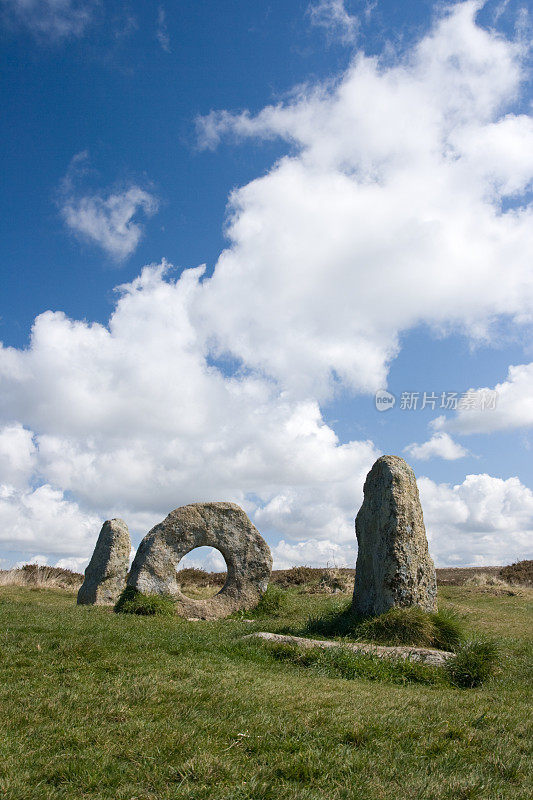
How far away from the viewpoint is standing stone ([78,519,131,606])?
714 inches

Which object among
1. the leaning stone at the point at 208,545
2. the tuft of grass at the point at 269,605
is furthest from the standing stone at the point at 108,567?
the tuft of grass at the point at 269,605

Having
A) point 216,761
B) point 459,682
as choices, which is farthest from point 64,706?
point 459,682

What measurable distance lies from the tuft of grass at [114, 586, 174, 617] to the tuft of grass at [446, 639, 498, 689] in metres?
8.08

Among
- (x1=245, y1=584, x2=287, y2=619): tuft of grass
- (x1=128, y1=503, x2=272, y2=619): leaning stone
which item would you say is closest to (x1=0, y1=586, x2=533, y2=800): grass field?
(x1=128, y1=503, x2=272, y2=619): leaning stone

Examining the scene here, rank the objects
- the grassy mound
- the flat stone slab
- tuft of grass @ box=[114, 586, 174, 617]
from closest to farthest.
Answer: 1. the grassy mound
2. the flat stone slab
3. tuft of grass @ box=[114, 586, 174, 617]

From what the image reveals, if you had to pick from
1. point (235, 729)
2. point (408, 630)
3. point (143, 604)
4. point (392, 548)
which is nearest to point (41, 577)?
point (143, 604)

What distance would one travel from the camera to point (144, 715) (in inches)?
221

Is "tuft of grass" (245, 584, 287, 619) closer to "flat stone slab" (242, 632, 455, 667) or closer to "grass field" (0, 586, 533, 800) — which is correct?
"flat stone slab" (242, 632, 455, 667)

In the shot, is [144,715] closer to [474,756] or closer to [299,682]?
[299,682]

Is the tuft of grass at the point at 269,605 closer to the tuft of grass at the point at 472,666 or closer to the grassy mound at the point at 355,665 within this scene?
the grassy mound at the point at 355,665

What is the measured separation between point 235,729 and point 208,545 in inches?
449

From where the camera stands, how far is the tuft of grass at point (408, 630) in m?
10.2

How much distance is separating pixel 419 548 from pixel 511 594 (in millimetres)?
10511

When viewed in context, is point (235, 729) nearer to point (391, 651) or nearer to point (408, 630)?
point (391, 651)
